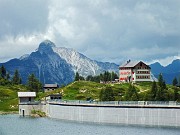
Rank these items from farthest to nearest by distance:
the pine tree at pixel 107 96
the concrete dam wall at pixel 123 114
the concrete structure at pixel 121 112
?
the pine tree at pixel 107 96, the concrete structure at pixel 121 112, the concrete dam wall at pixel 123 114

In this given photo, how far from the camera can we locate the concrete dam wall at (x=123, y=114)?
127312 millimetres

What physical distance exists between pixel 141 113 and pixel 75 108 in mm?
35091

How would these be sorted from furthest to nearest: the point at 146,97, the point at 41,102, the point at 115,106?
the point at 41,102
the point at 146,97
the point at 115,106

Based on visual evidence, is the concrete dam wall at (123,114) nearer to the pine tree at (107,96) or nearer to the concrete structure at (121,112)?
the concrete structure at (121,112)

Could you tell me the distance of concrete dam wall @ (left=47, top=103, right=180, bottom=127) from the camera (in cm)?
12731

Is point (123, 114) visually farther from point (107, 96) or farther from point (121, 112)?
point (107, 96)

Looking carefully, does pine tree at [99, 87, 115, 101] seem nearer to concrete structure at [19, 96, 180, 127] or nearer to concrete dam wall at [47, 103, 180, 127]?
concrete structure at [19, 96, 180, 127]

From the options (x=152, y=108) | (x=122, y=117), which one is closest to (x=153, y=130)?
(x=152, y=108)

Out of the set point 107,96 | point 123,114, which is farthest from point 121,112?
point 107,96

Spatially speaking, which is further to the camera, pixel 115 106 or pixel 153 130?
pixel 115 106

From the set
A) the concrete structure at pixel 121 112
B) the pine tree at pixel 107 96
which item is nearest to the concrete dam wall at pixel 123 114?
the concrete structure at pixel 121 112

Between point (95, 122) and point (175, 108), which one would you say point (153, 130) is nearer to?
point (175, 108)

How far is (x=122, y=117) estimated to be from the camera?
141m

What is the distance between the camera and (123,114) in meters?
140
